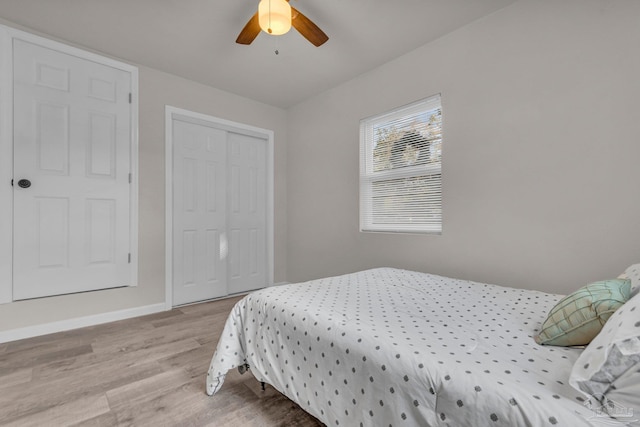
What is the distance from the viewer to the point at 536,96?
199 cm

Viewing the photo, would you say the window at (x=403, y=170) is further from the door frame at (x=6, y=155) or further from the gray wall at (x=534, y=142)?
the door frame at (x=6, y=155)

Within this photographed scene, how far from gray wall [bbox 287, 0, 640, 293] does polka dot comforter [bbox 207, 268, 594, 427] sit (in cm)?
51

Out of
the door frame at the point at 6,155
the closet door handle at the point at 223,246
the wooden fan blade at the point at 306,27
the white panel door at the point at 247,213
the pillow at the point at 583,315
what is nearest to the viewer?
the pillow at the point at 583,315

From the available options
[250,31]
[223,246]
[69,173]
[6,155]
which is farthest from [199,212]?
[250,31]

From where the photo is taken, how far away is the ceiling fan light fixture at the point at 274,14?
1720 mm

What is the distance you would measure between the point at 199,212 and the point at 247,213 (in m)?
0.64

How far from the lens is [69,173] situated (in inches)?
101

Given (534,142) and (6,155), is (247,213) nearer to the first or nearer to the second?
(6,155)

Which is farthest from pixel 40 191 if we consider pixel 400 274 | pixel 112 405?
pixel 400 274

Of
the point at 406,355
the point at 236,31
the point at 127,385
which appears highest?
the point at 236,31

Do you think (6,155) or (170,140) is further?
(170,140)

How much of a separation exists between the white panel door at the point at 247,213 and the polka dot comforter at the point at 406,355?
218 cm

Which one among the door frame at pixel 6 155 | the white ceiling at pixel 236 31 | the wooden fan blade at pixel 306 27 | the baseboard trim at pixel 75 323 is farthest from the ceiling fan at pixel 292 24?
the baseboard trim at pixel 75 323

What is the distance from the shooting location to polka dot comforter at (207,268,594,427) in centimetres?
75
